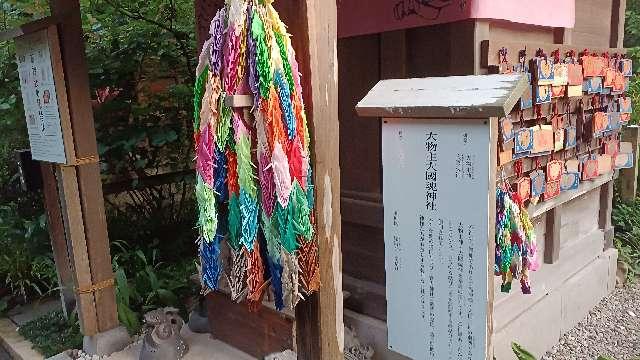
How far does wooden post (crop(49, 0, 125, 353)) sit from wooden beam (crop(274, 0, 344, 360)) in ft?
6.73

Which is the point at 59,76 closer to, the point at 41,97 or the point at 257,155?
the point at 41,97

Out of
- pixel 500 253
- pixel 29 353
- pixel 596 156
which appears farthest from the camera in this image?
pixel 596 156

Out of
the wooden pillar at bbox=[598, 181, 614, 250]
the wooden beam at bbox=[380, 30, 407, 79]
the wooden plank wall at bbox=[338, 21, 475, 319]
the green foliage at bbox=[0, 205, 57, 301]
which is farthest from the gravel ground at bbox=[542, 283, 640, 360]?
the green foliage at bbox=[0, 205, 57, 301]

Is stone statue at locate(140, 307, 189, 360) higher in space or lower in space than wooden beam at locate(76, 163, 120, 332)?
lower

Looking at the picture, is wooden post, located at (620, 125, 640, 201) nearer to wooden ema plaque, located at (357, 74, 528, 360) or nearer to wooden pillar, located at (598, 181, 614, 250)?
wooden pillar, located at (598, 181, 614, 250)

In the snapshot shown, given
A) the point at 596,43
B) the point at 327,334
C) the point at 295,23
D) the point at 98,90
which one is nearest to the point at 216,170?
the point at 295,23

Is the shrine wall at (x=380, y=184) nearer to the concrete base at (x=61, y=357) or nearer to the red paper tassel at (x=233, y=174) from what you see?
the red paper tassel at (x=233, y=174)

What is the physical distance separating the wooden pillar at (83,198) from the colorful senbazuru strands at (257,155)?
1.79 m

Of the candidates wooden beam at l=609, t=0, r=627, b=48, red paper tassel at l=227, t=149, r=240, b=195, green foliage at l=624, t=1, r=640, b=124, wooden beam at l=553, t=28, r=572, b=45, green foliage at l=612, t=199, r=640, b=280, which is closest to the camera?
red paper tassel at l=227, t=149, r=240, b=195

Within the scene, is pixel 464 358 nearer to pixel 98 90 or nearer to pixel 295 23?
pixel 295 23

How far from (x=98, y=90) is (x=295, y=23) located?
12.4 feet

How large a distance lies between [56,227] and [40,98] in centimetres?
113

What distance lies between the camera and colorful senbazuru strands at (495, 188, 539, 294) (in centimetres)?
281

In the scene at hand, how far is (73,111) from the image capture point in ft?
11.8
